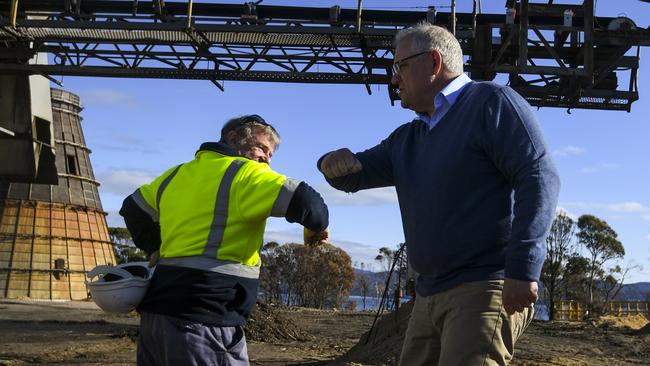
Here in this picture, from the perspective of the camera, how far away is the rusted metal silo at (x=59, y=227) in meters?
36.7

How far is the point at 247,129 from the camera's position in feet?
12.9

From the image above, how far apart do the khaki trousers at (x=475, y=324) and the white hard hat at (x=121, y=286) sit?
4.34ft

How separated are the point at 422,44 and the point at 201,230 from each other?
4.17 ft

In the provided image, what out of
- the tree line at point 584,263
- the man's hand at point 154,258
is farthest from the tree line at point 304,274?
the man's hand at point 154,258

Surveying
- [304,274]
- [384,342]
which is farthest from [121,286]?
[304,274]

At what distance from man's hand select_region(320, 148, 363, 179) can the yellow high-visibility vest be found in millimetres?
340

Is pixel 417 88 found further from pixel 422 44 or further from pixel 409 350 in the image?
pixel 409 350

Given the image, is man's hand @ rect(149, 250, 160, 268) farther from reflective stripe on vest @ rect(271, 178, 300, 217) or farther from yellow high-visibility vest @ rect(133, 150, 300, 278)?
reflective stripe on vest @ rect(271, 178, 300, 217)

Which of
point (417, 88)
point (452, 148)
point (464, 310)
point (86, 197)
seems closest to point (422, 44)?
point (417, 88)

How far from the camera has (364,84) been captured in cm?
1698

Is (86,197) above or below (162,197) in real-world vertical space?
above

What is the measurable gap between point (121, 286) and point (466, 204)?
1579 millimetres

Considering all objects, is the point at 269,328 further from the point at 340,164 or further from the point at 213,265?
the point at 213,265

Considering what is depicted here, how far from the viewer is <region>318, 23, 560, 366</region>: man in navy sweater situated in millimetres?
3154
